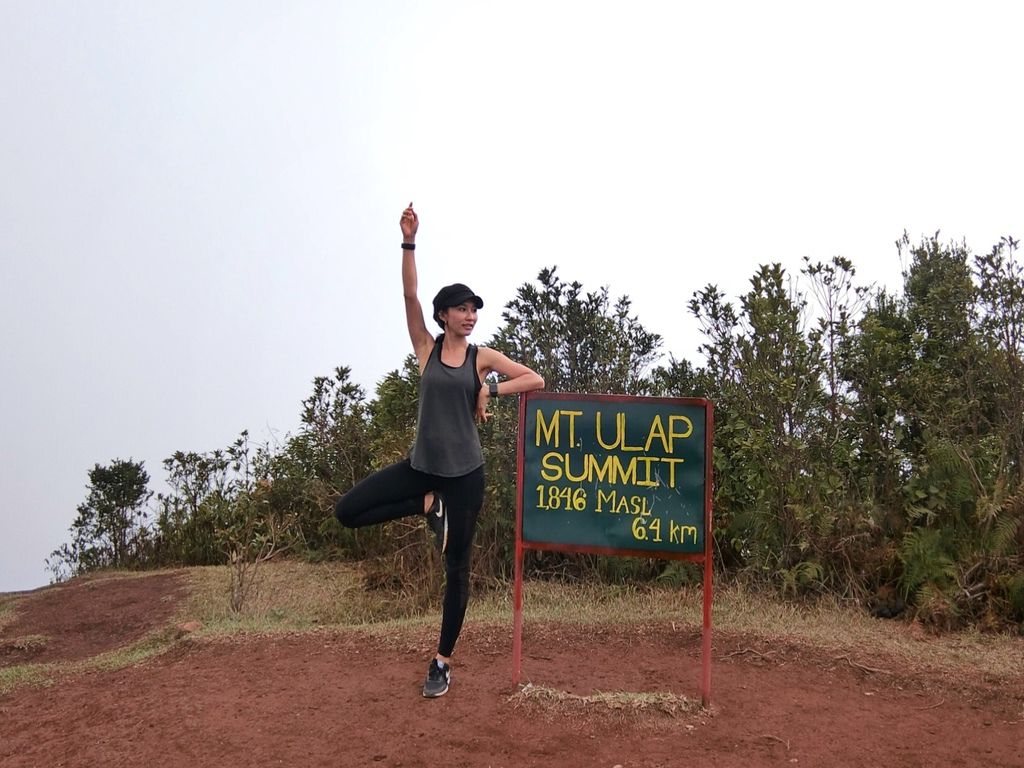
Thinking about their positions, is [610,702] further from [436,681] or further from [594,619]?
[594,619]

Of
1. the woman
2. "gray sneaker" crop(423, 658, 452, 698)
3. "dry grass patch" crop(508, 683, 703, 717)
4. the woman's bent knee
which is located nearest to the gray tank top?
the woman

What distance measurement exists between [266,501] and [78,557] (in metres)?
3.91

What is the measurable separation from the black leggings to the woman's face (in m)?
0.74

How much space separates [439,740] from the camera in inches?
161

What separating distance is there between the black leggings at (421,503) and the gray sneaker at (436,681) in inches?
12.0

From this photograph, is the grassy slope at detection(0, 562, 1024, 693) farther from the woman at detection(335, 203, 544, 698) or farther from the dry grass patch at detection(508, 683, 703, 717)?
the woman at detection(335, 203, 544, 698)

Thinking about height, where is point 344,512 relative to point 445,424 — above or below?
below

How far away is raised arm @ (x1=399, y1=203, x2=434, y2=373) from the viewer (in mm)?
4500

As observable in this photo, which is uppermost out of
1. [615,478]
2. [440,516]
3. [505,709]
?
[615,478]

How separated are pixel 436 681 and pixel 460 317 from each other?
196 centimetres

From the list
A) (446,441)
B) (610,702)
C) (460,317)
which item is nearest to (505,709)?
(610,702)

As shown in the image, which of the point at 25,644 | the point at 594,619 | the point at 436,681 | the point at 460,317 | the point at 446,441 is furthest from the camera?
the point at 25,644

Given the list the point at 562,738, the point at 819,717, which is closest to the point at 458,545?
the point at 562,738

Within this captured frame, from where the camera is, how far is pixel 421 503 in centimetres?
455
